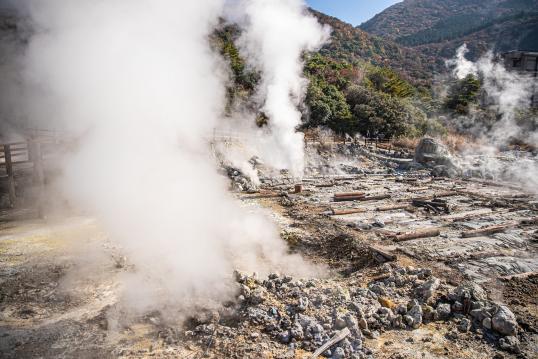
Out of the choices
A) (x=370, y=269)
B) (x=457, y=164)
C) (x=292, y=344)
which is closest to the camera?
(x=292, y=344)

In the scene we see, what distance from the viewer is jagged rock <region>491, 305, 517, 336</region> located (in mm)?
4772

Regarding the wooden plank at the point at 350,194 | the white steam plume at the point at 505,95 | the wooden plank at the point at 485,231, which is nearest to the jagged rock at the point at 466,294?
the wooden plank at the point at 485,231

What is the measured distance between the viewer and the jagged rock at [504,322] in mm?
4772

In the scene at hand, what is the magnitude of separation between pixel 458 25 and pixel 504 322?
107 m

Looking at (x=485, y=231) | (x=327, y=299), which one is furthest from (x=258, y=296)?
(x=485, y=231)

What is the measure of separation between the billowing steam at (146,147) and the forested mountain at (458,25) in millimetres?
66809

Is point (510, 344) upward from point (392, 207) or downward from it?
downward

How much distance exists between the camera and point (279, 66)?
1616 centimetres

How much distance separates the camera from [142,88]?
8570mm

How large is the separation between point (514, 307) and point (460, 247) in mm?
2784

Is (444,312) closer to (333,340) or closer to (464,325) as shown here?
(464,325)

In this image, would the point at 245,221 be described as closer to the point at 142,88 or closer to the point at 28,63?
the point at 142,88

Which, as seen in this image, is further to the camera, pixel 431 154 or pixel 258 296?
pixel 431 154

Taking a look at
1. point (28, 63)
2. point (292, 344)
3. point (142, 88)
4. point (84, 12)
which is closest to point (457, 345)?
point (292, 344)
